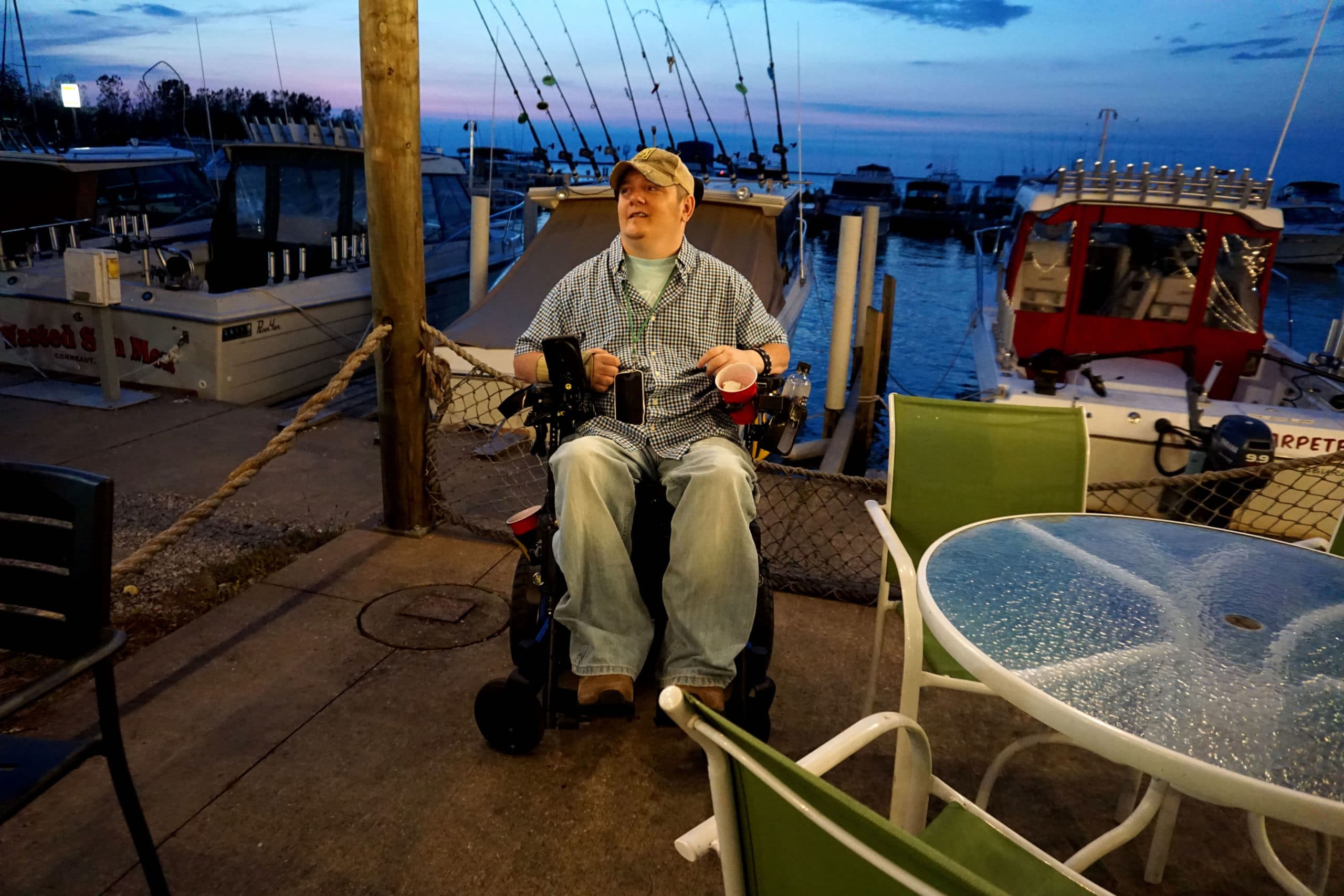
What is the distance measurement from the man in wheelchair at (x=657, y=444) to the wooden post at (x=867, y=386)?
4.69 meters

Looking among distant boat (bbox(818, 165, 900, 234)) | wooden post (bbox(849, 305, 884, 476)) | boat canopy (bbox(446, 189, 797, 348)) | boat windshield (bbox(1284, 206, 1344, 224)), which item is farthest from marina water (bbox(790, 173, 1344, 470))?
distant boat (bbox(818, 165, 900, 234))

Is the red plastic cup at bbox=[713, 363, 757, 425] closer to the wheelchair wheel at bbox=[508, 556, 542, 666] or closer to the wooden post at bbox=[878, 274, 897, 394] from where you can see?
the wheelchair wheel at bbox=[508, 556, 542, 666]

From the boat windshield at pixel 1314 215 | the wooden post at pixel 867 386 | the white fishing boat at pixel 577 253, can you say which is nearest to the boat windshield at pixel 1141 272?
the wooden post at pixel 867 386

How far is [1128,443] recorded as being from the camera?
224 inches

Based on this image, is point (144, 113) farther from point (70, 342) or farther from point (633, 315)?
point (633, 315)

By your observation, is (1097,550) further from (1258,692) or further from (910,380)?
(910,380)

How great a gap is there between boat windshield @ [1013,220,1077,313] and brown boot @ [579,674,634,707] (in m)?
5.87

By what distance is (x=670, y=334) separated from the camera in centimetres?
309

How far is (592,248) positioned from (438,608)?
4542mm

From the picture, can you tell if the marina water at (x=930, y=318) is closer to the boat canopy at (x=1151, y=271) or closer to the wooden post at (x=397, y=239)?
the boat canopy at (x=1151, y=271)

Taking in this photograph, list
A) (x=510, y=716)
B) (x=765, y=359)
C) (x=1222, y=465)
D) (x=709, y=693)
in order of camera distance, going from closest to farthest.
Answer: (x=709, y=693) < (x=510, y=716) < (x=765, y=359) < (x=1222, y=465)

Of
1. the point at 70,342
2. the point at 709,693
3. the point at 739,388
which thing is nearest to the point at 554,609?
the point at 709,693

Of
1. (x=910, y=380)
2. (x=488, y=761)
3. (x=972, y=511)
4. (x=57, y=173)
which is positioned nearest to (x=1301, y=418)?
(x=972, y=511)

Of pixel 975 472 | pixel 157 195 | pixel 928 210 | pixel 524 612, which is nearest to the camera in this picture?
pixel 524 612
